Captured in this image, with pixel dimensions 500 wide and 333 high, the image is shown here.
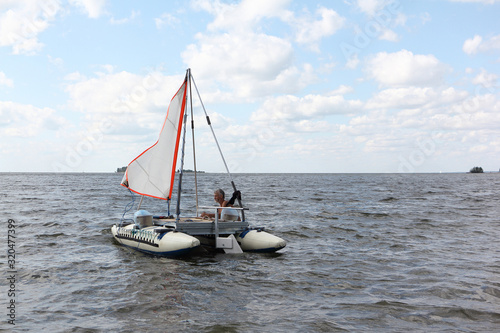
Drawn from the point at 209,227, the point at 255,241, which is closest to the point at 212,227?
the point at 209,227

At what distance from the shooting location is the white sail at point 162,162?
1564cm

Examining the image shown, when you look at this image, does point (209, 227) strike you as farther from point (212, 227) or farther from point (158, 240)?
point (158, 240)

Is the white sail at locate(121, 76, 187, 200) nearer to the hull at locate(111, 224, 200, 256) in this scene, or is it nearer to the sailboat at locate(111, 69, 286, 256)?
the sailboat at locate(111, 69, 286, 256)

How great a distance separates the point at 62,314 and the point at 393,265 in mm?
9824

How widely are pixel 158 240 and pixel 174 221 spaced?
216 cm

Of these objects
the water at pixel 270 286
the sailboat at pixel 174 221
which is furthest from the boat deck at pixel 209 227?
the water at pixel 270 286

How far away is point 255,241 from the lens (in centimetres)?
1409

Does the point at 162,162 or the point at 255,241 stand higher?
the point at 162,162

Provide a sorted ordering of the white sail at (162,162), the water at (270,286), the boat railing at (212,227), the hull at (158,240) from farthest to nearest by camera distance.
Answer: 1. the white sail at (162,162)
2. the boat railing at (212,227)
3. the hull at (158,240)
4. the water at (270,286)

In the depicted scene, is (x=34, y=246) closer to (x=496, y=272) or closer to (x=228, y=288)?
(x=228, y=288)

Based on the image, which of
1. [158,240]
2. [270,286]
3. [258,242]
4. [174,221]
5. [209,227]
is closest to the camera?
[270,286]

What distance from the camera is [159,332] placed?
7.32 metres

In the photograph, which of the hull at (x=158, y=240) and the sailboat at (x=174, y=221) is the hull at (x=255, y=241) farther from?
the hull at (x=158, y=240)

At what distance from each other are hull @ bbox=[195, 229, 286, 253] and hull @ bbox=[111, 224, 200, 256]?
4.91ft
